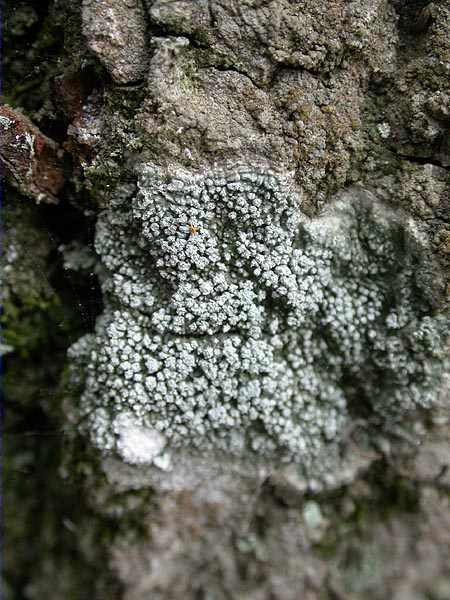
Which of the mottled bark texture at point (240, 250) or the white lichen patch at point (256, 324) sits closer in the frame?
the mottled bark texture at point (240, 250)

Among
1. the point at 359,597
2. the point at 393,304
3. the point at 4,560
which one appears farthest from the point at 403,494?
the point at 4,560

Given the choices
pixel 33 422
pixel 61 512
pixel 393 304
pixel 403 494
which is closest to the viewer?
pixel 403 494

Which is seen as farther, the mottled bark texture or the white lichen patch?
the white lichen patch

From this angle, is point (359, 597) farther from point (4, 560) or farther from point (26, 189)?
point (26, 189)

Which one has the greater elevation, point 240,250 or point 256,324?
point 240,250
